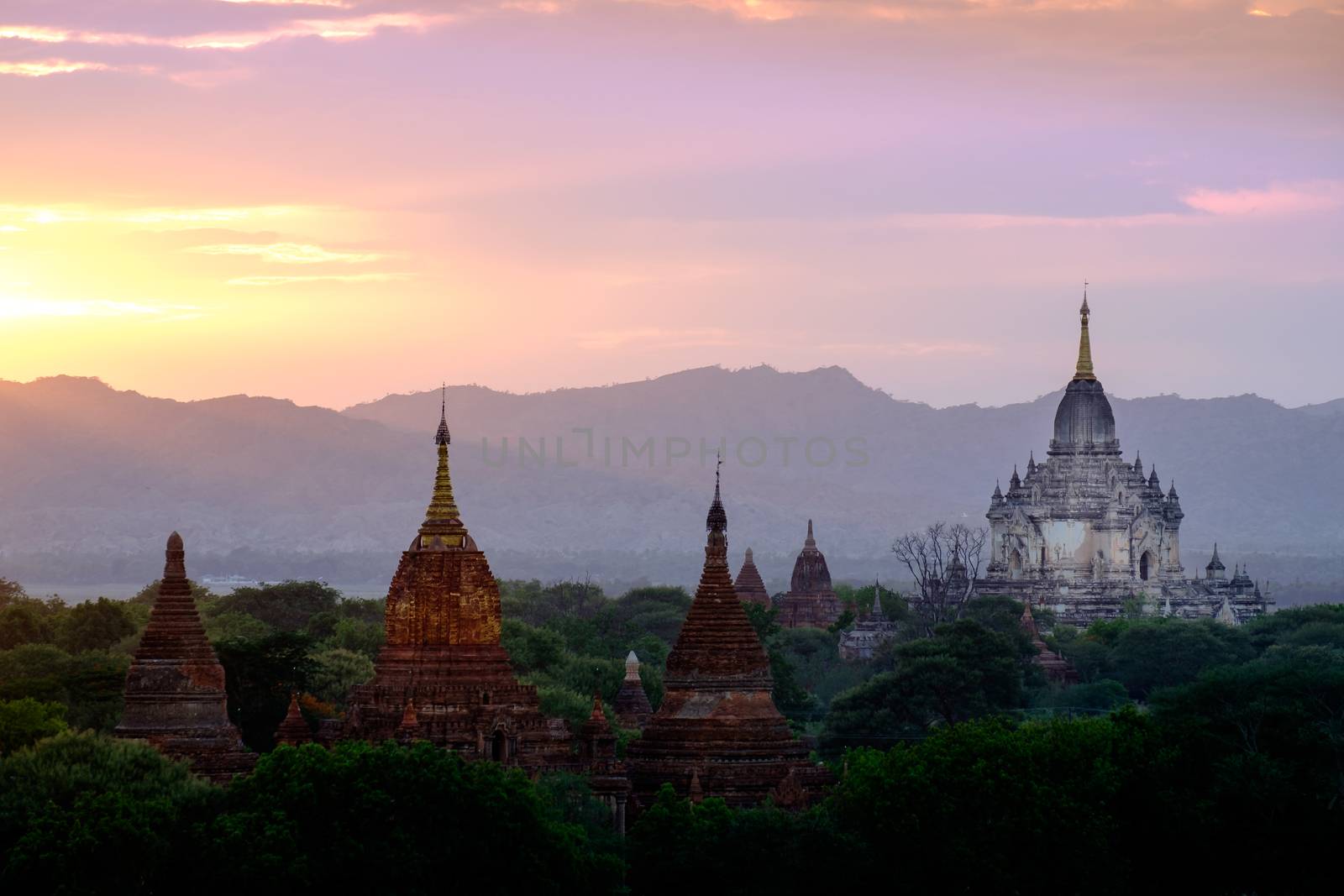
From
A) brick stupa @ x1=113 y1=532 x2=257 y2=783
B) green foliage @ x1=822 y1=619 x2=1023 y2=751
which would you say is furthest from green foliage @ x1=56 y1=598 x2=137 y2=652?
brick stupa @ x1=113 y1=532 x2=257 y2=783

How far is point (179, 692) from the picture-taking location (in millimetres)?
61781

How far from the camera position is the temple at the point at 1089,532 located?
170 m

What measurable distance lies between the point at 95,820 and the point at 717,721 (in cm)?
1647

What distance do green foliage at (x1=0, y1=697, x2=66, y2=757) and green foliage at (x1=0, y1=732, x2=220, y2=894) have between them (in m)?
8.54

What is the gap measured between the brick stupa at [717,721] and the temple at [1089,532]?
10363 centimetres

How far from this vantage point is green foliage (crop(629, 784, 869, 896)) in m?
57.7

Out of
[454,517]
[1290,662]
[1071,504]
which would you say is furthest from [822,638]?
[454,517]

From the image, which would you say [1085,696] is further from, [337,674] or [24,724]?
[24,724]

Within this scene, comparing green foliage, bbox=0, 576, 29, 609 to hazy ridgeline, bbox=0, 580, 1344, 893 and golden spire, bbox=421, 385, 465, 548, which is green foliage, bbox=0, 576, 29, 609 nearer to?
hazy ridgeline, bbox=0, 580, 1344, 893

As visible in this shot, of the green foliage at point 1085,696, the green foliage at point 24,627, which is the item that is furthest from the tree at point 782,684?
the green foliage at point 24,627

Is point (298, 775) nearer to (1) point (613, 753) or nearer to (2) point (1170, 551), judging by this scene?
(1) point (613, 753)

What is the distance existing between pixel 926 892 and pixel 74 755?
15.3 m

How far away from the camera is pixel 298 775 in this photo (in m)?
53.5

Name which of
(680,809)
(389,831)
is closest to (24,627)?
(680,809)
